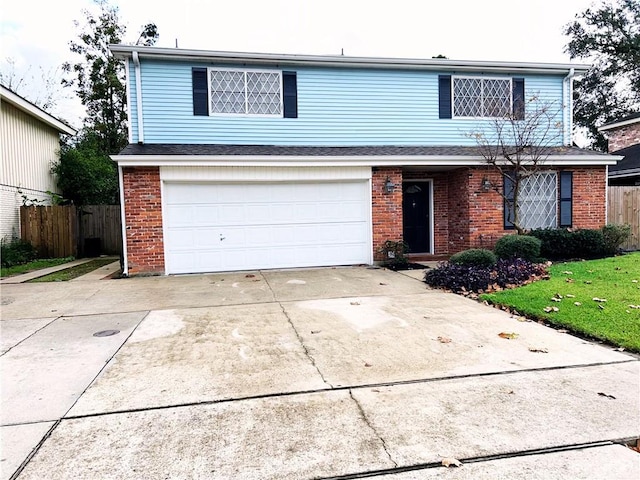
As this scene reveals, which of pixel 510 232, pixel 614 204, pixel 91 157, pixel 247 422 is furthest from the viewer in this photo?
pixel 91 157

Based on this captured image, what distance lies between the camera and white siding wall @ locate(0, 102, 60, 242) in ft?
42.1

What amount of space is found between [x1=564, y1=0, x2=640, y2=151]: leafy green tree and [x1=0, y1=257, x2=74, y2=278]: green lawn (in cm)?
3057

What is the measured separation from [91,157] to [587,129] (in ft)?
98.3

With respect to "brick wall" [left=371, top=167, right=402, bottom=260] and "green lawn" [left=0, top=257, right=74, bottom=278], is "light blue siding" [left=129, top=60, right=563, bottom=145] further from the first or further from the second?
"green lawn" [left=0, top=257, right=74, bottom=278]

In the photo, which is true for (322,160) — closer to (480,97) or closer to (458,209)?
(458,209)

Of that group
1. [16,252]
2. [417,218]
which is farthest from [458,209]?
[16,252]

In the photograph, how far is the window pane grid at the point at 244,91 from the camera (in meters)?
11.2

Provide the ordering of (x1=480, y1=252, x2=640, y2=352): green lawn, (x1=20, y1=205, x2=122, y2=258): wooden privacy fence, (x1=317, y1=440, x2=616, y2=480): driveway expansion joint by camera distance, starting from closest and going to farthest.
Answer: (x1=317, y1=440, x2=616, y2=480): driveway expansion joint, (x1=480, y1=252, x2=640, y2=352): green lawn, (x1=20, y1=205, x2=122, y2=258): wooden privacy fence

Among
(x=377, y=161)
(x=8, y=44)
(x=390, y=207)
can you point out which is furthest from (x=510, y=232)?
(x=8, y=44)

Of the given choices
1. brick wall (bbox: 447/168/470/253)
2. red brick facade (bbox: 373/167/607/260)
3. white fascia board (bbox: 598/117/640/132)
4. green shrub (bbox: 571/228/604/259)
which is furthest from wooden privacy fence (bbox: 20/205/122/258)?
white fascia board (bbox: 598/117/640/132)

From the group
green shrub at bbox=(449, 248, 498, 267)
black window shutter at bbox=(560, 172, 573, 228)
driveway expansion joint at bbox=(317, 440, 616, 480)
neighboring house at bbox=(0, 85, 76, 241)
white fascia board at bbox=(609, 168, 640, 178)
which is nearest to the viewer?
driveway expansion joint at bbox=(317, 440, 616, 480)

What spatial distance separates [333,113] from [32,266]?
378 inches

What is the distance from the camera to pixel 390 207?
10992 millimetres

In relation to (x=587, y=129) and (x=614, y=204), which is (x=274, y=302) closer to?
(x=614, y=204)
